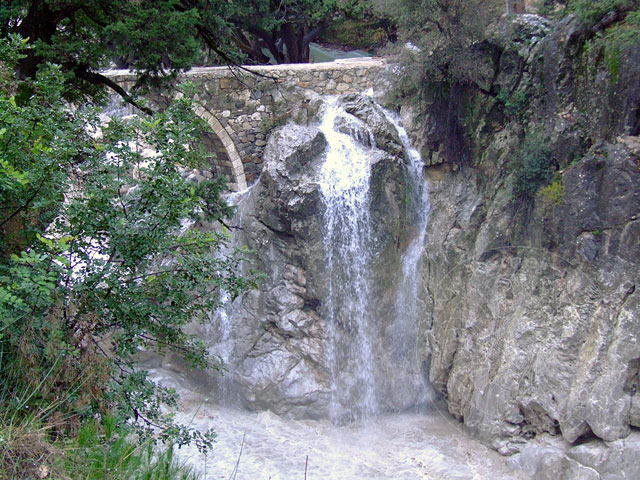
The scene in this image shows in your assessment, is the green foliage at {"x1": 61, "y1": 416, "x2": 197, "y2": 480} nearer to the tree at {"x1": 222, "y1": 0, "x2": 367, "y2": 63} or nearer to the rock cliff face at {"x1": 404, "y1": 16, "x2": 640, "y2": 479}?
the rock cliff face at {"x1": 404, "y1": 16, "x2": 640, "y2": 479}

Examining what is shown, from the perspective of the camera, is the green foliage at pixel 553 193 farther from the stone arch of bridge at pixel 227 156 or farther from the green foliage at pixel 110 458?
the stone arch of bridge at pixel 227 156

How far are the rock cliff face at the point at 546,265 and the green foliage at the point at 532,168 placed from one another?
104mm

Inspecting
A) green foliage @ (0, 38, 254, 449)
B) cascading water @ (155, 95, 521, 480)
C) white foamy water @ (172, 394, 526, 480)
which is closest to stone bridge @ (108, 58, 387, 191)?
cascading water @ (155, 95, 521, 480)

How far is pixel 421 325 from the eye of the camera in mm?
11008

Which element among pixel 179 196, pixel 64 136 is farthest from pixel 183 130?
pixel 64 136

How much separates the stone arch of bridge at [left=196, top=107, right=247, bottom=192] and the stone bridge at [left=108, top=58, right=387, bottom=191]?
2cm

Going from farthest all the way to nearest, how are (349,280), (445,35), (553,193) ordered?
(349,280) → (445,35) → (553,193)

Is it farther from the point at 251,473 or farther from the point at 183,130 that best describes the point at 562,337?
the point at 183,130

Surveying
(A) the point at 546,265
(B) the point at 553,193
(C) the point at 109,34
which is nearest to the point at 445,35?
(B) the point at 553,193

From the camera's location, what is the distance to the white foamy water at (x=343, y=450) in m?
8.75

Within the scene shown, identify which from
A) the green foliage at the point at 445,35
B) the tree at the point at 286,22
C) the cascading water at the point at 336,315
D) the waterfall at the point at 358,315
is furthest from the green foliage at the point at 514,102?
the tree at the point at 286,22

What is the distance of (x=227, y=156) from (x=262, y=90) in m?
1.66

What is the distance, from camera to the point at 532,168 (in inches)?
367

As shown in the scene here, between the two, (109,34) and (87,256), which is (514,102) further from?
(87,256)
